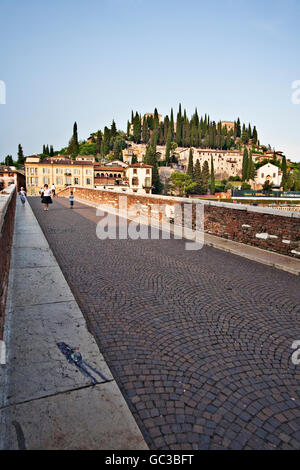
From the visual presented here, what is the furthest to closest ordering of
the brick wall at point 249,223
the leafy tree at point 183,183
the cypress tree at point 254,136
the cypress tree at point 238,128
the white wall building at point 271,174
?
the cypress tree at point 238,128
the cypress tree at point 254,136
the white wall building at point 271,174
the leafy tree at point 183,183
the brick wall at point 249,223

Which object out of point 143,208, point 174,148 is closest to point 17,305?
point 143,208

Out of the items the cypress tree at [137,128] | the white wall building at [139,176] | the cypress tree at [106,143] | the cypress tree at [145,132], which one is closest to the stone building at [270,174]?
the cypress tree at [145,132]

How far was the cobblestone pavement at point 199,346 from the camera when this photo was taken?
245cm

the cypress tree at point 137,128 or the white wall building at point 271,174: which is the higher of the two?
the cypress tree at point 137,128

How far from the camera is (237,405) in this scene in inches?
105

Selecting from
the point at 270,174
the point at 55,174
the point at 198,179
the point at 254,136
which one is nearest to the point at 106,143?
the point at 198,179

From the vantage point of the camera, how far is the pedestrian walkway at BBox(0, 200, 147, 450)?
2.22 m

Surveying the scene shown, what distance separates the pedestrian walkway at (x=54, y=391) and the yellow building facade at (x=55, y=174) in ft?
246

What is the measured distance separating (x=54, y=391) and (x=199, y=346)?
5.76 feet

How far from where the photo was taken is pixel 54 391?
8.88 ft

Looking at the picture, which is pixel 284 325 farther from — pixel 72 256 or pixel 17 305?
pixel 72 256

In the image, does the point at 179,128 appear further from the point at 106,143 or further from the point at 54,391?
the point at 54,391

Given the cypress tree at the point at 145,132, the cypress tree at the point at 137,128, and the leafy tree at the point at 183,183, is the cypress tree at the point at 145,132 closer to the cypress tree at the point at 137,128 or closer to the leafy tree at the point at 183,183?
the cypress tree at the point at 137,128

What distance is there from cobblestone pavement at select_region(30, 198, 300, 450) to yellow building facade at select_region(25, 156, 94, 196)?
73.5 meters
